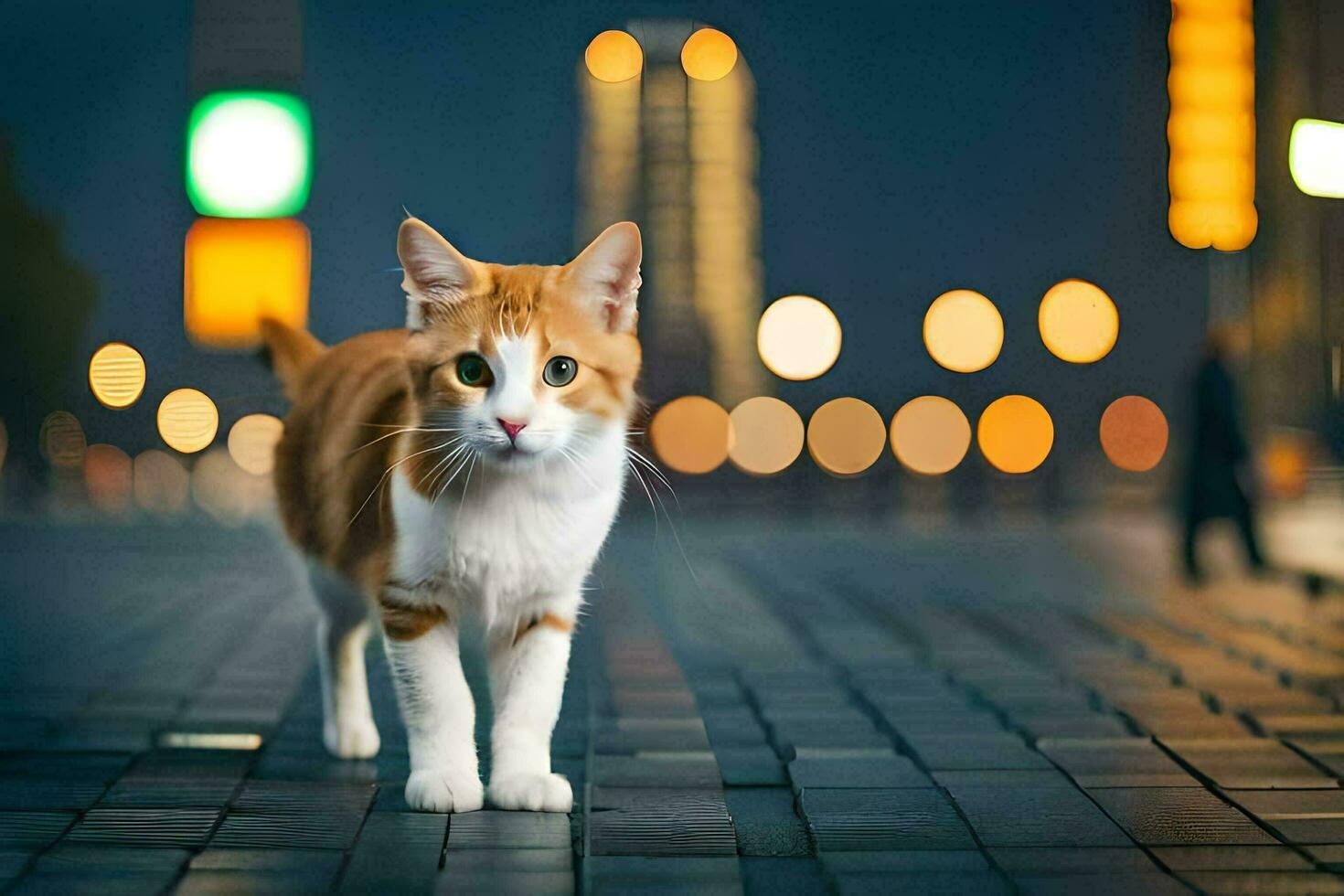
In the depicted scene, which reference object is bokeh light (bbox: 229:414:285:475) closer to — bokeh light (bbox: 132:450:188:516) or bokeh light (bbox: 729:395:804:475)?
bokeh light (bbox: 132:450:188:516)

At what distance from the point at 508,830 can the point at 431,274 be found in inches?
52.9

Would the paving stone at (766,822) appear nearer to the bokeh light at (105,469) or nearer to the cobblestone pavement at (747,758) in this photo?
the cobblestone pavement at (747,758)

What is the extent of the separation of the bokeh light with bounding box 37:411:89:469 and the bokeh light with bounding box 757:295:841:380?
276cm

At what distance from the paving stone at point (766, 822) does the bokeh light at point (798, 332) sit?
2657 mm

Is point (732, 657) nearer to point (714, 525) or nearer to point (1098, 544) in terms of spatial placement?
point (1098, 544)

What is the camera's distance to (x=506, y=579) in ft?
12.4

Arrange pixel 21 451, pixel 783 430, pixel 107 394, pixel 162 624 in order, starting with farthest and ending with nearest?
1. pixel 783 430
2. pixel 162 624
3. pixel 21 451
4. pixel 107 394

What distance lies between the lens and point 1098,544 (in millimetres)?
14898

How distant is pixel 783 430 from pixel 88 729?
968 inches

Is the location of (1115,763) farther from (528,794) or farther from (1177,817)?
(528,794)

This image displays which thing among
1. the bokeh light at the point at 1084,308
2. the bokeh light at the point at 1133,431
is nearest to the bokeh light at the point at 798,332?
the bokeh light at the point at 1084,308

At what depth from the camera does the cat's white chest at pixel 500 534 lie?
372cm

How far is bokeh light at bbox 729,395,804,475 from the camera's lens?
23.3m

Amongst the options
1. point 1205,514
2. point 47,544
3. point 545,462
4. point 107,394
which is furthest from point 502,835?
point 47,544
